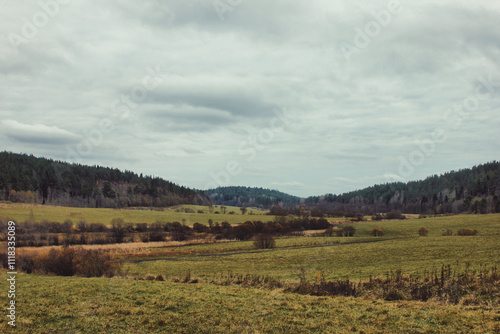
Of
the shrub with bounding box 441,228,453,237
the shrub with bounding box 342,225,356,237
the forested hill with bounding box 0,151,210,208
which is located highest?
the forested hill with bounding box 0,151,210,208

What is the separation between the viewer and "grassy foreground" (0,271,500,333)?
12.4 metres

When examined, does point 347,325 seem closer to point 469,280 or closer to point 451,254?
point 469,280

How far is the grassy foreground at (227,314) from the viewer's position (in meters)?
12.4

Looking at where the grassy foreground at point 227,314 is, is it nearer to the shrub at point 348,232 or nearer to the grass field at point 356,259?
the grass field at point 356,259

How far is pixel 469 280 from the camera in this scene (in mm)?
18906

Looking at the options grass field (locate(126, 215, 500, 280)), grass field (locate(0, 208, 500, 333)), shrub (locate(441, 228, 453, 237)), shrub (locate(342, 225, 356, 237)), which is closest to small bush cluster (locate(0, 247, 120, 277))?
grass field (locate(126, 215, 500, 280))

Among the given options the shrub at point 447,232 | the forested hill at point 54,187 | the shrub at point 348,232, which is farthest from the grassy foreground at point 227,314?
the forested hill at point 54,187

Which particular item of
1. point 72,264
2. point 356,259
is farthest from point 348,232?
point 72,264

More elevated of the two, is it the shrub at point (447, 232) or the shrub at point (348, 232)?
the shrub at point (447, 232)

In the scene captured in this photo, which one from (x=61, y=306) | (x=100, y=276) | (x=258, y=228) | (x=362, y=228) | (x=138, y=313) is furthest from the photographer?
(x=258, y=228)

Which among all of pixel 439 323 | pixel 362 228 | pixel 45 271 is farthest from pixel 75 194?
pixel 439 323

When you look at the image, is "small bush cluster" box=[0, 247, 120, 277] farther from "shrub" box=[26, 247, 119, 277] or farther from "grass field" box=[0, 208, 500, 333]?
"grass field" box=[0, 208, 500, 333]

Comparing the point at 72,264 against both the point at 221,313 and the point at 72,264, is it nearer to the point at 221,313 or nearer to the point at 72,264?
the point at 72,264

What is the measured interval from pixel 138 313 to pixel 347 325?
9.26 meters
